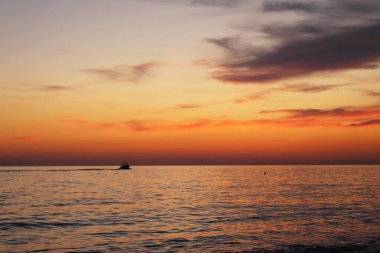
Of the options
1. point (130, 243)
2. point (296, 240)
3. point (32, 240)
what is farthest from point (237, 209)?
point (32, 240)

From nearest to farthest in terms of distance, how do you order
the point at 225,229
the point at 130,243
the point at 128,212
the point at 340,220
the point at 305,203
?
the point at 130,243 → the point at 225,229 → the point at 340,220 → the point at 128,212 → the point at 305,203

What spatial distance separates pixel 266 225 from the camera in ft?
134

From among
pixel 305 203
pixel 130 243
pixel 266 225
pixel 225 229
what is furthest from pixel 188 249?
pixel 305 203

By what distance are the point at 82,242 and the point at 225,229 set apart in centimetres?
1428

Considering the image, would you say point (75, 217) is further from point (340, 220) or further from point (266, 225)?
point (340, 220)

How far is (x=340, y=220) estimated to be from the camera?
144ft

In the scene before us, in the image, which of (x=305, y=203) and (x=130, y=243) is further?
(x=305, y=203)

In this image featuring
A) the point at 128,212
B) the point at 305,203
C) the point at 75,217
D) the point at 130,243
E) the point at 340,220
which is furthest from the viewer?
the point at 305,203

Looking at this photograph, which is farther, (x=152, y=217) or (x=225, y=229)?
(x=152, y=217)

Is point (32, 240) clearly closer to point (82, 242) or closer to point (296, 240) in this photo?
point (82, 242)

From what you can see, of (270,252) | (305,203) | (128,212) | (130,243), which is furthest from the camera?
(305,203)

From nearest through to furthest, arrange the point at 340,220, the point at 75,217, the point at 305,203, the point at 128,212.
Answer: the point at 340,220 → the point at 75,217 → the point at 128,212 → the point at 305,203

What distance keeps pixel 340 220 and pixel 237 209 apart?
1487 centimetres

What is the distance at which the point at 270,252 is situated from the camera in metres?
29.1
